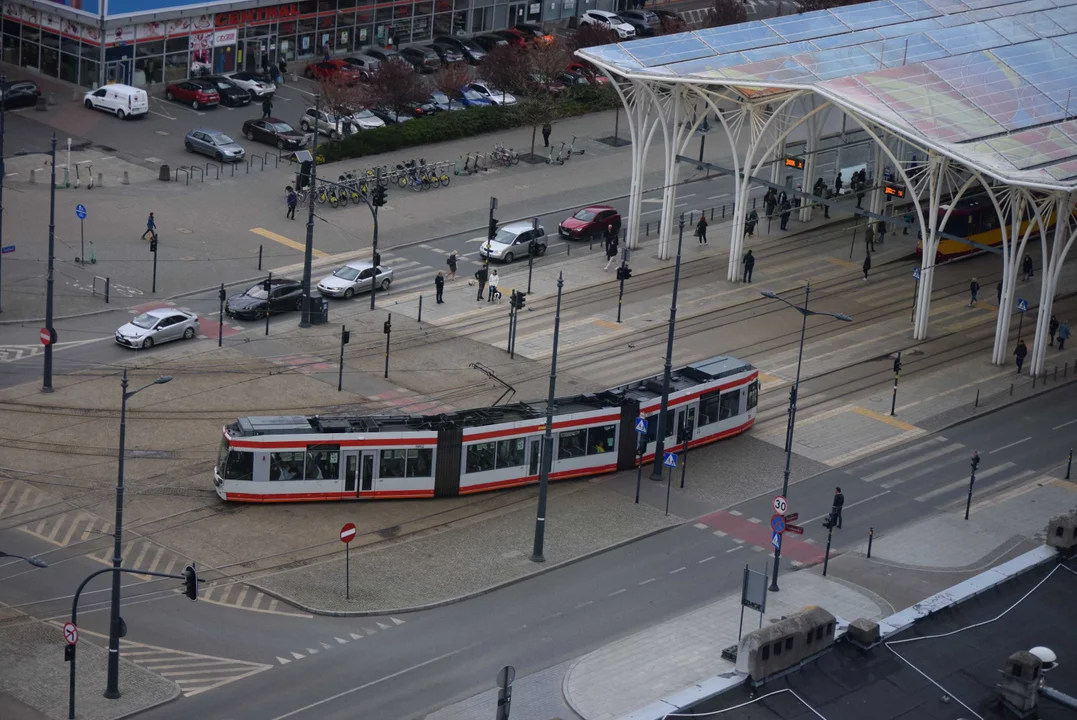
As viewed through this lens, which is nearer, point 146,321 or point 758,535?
point 758,535

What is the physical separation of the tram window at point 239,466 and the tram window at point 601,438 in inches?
446

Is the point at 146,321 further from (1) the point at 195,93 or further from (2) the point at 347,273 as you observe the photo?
(1) the point at 195,93

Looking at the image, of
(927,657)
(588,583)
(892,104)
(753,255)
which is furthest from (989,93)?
(927,657)

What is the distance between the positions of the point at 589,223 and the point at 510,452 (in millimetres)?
28854

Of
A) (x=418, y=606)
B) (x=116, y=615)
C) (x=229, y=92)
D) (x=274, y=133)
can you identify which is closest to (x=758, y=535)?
(x=418, y=606)

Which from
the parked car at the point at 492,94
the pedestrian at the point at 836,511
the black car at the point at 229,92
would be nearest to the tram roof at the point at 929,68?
the pedestrian at the point at 836,511

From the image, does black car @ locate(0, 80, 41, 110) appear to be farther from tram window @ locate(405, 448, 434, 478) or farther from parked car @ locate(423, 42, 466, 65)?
tram window @ locate(405, 448, 434, 478)

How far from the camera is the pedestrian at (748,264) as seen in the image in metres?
78.2

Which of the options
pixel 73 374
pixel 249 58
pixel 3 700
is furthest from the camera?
pixel 249 58

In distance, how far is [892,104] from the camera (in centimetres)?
7175

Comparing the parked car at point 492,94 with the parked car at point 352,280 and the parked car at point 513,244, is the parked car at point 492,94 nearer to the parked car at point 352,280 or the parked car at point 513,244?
the parked car at point 513,244

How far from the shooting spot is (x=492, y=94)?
103125mm

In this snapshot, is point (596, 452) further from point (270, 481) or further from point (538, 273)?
point (538, 273)

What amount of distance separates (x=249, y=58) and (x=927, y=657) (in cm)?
7696
